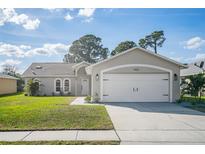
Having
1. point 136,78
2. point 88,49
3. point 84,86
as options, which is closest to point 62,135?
point 136,78

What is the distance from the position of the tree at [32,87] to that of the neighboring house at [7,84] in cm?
415

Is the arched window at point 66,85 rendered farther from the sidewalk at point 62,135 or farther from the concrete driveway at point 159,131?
the sidewalk at point 62,135

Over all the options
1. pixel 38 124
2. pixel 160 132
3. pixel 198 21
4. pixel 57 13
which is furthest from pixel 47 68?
pixel 160 132

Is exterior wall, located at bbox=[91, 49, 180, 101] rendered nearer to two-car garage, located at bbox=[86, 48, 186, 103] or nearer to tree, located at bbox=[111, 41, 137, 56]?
two-car garage, located at bbox=[86, 48, 186, 103]

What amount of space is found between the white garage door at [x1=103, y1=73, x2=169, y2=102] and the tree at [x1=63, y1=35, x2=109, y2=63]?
109 ft

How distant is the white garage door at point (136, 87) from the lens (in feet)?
53.7

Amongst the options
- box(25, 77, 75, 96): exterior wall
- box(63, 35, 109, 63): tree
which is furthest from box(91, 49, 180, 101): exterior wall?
box(63, 35, 109, 63): tree

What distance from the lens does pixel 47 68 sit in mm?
27344

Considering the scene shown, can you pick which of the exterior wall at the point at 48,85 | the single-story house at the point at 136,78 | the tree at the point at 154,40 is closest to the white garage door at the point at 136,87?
the single-story house at the point at 136,78

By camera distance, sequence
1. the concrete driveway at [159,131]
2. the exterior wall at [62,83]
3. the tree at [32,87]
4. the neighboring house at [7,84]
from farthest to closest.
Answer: the neighboring house at [7,84] → the exterior wall at [62,83] → the tree at [32,87] → the concrete driveway at [159,131]

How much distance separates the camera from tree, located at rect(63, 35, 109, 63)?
49.3 metres

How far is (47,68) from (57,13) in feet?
44.6

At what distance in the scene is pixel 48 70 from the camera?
26609 mm
